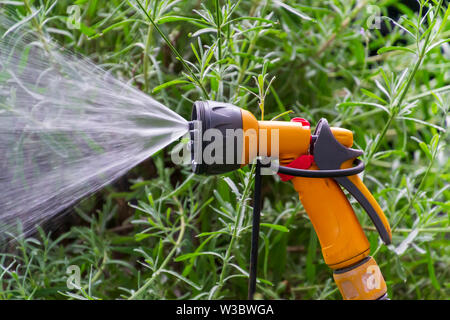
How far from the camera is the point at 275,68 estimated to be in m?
0.84

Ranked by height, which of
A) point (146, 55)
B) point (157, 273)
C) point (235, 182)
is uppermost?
point (146, 55)

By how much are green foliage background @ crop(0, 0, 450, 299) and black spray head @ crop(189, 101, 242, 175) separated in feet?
0.42

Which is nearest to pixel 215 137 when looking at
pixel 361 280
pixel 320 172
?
pixel 320 172

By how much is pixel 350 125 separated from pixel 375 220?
0.93ft

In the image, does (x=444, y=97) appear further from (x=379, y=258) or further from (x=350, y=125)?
(x=379, y=258)

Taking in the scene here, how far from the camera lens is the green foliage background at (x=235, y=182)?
2.22ft

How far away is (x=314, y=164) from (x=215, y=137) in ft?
0.40

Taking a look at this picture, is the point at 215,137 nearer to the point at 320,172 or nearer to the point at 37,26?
the point at 320,172

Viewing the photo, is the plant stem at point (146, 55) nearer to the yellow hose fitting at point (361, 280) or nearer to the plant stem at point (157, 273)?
the plant stem at point (157, 273)

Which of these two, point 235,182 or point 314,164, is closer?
point 314,164

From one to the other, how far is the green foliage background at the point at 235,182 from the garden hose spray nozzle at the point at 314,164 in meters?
0.12

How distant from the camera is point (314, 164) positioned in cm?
52

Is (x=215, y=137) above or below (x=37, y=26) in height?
below
